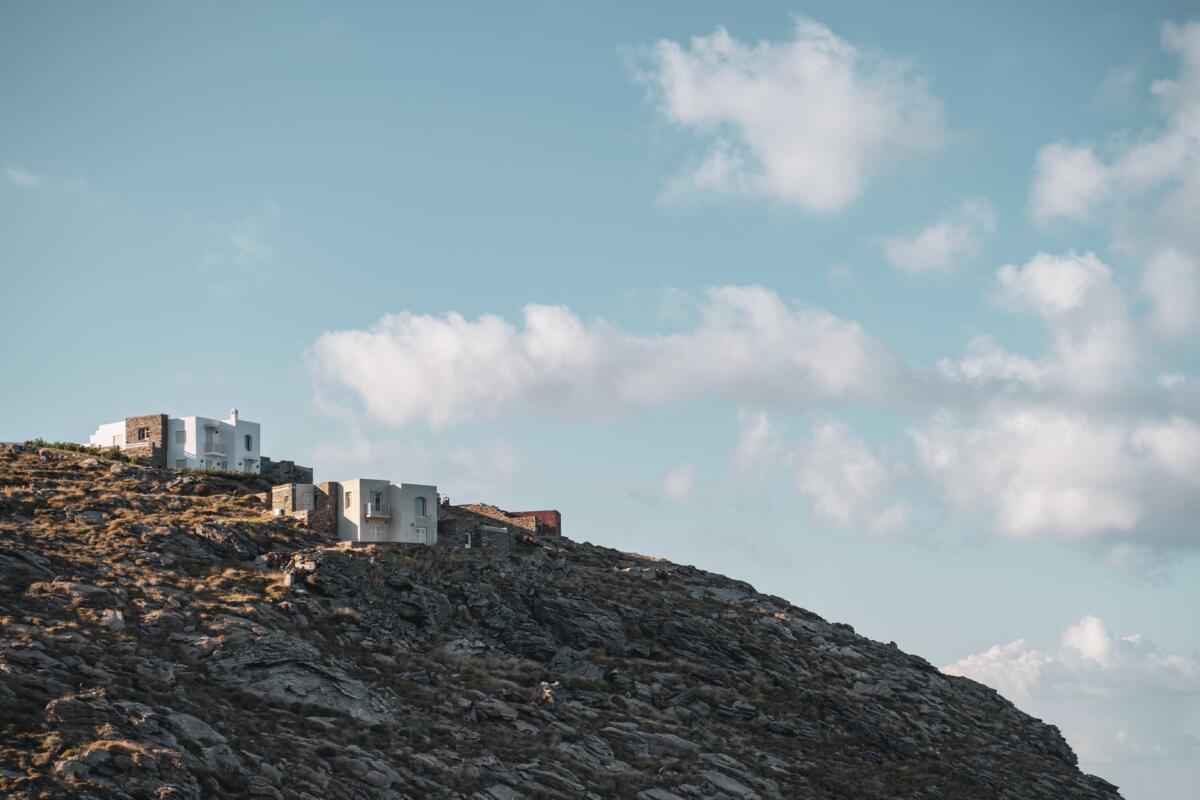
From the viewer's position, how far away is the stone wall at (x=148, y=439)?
103 m

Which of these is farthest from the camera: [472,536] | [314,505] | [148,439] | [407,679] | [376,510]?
[148,439]

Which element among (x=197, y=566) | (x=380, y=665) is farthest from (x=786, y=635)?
(x=197, y=566)

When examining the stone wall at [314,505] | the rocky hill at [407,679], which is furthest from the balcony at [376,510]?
the rocky hill at [407,679]

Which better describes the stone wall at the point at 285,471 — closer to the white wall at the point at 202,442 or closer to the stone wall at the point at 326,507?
the white wall at the point at 202,442

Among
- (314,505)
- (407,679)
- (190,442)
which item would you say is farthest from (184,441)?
(407,679)

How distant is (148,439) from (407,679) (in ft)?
154

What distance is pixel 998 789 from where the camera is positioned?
80562 mm

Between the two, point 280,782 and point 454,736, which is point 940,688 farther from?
point 280,782

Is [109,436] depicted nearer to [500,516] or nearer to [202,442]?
[202,442]

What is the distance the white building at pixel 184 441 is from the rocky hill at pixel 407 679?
276 inches

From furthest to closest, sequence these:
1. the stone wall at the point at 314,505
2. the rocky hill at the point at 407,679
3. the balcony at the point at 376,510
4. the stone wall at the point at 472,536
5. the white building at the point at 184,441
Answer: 1. the white building at the point at 184,441
2. the stone wall at the point at 472,536
3. the balcony at the point at 376,510
4. the stone wall at the point at 314,505
5. the rocky hill at the point at 407,679

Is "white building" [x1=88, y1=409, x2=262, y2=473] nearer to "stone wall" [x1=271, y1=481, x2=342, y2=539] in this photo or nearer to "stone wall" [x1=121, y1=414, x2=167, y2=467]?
"stone wall" [x1=121, y1=414, x2=167, y2=467]

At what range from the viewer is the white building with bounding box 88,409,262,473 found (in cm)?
10325

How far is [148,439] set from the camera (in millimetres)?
104312
